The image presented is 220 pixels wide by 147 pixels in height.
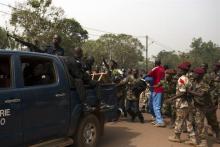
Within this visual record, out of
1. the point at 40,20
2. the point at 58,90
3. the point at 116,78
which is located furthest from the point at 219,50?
the point at 58,90

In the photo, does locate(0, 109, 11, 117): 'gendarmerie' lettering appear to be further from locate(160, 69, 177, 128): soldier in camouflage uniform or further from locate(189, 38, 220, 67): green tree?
locate(189, 38, 220, 67): green tree

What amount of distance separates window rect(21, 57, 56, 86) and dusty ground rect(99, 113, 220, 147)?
7.02 feet

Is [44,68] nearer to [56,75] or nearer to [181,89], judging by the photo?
[56,75]

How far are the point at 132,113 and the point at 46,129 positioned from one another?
484 cm

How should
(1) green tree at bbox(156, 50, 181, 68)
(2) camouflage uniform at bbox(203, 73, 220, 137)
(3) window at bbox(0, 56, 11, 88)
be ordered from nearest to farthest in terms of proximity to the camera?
(3) window at bbox(0, 56, 11, 88)
(2) camouflage uniform at bbox(203, 73, 220, 137)
(1) green tree at bbox(156, 50, 181, 68)

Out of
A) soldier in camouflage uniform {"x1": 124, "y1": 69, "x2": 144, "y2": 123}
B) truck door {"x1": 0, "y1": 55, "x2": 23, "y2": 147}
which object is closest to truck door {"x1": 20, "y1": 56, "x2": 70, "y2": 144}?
truck door {"x1": 0, "y1": 55, "x2": 23, "y2": 147}

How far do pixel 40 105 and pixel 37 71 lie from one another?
628mm

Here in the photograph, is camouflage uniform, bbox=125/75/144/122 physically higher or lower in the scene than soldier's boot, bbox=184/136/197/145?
higher

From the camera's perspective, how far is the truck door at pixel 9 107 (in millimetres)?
4594

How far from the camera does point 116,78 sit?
10.3 m

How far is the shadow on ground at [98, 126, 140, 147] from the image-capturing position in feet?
23.7

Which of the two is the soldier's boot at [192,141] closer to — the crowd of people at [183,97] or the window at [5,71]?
the crowd of people at [183,97]

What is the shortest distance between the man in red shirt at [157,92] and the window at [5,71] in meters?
5.13

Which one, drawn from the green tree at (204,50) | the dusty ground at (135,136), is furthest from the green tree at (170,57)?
the dusty ground at (135,136)
